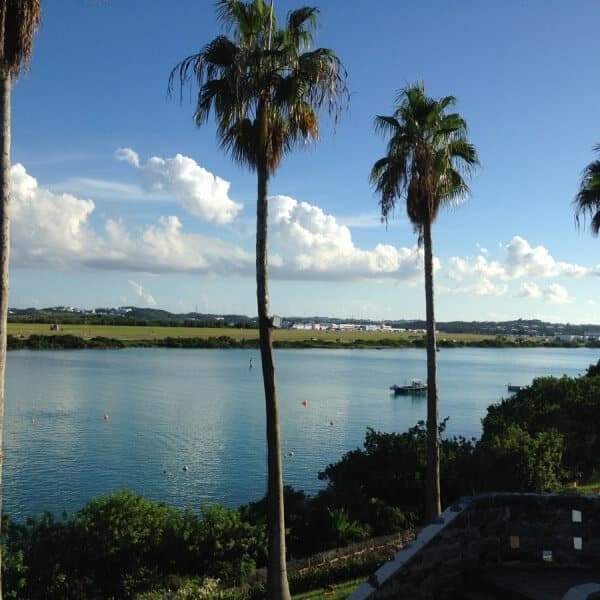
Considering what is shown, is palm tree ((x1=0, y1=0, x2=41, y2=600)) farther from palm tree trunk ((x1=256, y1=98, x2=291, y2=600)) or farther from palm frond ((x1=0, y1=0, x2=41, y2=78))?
palm tree trunk ((x1=256, y1=98, x2=291, y2=600))

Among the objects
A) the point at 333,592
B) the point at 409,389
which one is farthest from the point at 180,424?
the point at 333,592

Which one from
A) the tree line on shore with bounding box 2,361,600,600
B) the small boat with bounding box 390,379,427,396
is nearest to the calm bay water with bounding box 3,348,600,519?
the small boat with bounding box 390,379,427,396

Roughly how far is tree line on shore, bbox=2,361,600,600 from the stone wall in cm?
657

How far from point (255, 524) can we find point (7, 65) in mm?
12823

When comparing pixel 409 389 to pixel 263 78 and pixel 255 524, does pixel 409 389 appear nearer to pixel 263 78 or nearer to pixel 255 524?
pixel 255 524

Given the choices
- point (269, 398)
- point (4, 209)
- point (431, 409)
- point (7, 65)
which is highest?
point (7, 65)

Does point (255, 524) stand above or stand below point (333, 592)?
above

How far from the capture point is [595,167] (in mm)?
22141

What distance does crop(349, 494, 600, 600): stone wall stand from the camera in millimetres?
8469

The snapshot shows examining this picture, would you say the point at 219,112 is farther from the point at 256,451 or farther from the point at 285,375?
the point at 285,375

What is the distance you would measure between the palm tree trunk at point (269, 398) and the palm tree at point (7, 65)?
4.89m

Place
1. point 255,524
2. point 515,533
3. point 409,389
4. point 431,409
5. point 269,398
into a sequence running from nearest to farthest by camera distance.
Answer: point 515,533 → point 269,398 → point 431,409 → point 255,524 → point 409,389

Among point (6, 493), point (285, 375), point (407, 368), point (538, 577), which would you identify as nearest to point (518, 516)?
point (538, 577)

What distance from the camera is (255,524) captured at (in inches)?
698
